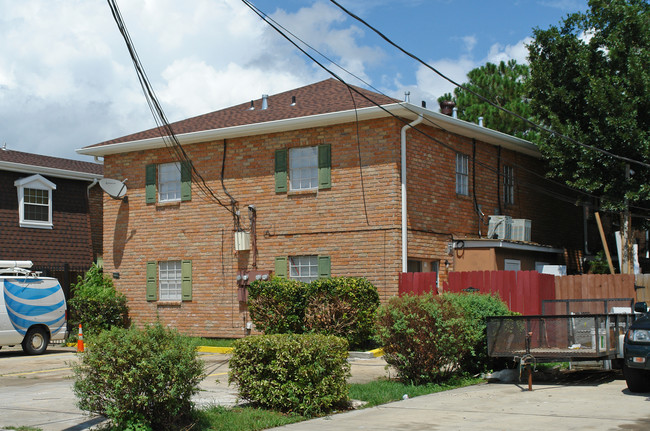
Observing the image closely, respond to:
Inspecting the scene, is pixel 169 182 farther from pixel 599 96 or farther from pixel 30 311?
pixel 599 96

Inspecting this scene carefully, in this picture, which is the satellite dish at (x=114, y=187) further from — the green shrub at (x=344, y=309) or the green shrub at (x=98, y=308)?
the green shrub at (x=344, y=309)

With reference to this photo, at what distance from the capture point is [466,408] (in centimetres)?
1027

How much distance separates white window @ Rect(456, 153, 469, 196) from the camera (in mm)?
21078

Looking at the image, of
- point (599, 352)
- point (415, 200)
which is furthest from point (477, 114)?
point (599, 352)

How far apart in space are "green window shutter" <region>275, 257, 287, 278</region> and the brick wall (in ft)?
0.58

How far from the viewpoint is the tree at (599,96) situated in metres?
20.4

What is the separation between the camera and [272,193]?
67.3 ft

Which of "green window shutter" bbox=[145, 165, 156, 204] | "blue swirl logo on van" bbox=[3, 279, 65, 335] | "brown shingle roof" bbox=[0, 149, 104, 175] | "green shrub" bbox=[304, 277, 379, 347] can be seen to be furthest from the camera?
"brown shingle roof" bbox=[0, 149, 104, 175]

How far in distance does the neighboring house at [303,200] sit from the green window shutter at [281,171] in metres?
0.03

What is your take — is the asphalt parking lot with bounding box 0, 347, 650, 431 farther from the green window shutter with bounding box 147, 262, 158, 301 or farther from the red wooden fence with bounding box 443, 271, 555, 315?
the green window shutter with bounding box 147, 262, 158, 301

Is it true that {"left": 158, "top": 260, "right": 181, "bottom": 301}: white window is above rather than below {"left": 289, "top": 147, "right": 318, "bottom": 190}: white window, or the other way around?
below

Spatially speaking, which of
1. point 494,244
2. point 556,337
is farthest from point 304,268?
point 556,337

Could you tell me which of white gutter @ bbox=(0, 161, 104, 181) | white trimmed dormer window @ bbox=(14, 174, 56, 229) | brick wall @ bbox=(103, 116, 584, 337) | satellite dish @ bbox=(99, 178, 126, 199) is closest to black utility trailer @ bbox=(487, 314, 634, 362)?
brick wall @ bbox=(103, 116, 584, 337)

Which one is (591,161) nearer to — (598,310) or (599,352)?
(598,310)
